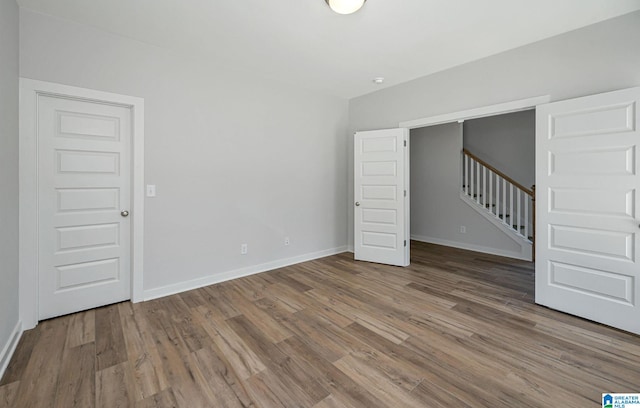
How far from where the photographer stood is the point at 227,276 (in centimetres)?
353

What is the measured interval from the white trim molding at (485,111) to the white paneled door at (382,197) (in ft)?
0.84

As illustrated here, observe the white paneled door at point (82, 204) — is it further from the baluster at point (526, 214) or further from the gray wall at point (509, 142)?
the gray wall at point (509, 142)

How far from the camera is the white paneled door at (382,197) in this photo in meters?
4.07

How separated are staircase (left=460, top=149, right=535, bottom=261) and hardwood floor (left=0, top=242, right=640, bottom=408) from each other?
193cm

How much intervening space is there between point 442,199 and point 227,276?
4430 mm

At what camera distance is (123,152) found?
2832mm

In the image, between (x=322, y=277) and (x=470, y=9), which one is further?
(x=322, y=277)

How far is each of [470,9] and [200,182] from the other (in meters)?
3.17

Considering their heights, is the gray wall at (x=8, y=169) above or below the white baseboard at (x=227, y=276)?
above

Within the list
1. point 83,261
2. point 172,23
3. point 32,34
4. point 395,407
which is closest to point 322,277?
point 395,407

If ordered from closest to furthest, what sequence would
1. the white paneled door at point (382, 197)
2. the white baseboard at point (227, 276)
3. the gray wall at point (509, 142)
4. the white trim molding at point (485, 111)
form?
the white trim molding at point (485, 111), the white baseboard at point (227, 276), the white paneled door at point (382, 197), the gray wall at point (509, 142)

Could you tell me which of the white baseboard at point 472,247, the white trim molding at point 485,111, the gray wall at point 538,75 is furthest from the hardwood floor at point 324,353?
the gray wall at point 538,75

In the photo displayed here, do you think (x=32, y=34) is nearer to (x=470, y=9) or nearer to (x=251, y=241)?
(x=251, y=241)

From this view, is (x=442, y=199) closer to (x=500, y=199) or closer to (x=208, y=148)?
(x=500, y=199)
